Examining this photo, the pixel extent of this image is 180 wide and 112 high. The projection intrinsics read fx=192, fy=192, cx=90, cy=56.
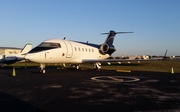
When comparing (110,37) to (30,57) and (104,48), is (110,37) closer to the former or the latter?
(104,48)

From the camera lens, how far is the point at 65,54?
21.6 meters

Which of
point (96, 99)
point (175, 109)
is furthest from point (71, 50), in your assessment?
point (175, 109)

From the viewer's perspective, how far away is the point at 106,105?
6.44 m

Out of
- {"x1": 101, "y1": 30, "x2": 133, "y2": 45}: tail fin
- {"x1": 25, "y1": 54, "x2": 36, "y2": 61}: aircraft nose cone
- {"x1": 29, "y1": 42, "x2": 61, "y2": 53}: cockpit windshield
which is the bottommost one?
{"x1": 25, "y1": 54, "x2": 36, "y2": 61}: aircraft nose cone

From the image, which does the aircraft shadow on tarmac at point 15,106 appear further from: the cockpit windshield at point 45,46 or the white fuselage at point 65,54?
the cockpit windshield at point 45,46

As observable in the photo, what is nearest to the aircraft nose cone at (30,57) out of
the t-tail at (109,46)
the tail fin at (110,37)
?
the t-tail at (109,46)

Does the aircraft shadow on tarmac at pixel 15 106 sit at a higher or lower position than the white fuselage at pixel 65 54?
lower

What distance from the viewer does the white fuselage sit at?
18.5m

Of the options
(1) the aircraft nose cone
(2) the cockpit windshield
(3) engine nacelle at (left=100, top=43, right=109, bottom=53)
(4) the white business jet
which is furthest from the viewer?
(3) engine nacelle at (left=100, top=43, right=109, bottom=53)

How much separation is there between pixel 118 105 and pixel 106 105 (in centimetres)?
40

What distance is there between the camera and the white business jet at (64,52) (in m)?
18.7

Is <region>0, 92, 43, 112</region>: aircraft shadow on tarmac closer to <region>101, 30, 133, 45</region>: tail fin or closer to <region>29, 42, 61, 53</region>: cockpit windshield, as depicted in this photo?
<region>29, 42, 61, 53</region>: cockpit windshield

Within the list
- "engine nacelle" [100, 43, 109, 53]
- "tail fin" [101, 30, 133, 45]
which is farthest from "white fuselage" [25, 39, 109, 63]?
"tail fin" [101, 30, 133, 45]

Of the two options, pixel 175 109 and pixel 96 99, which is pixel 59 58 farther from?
pixel 175 109
